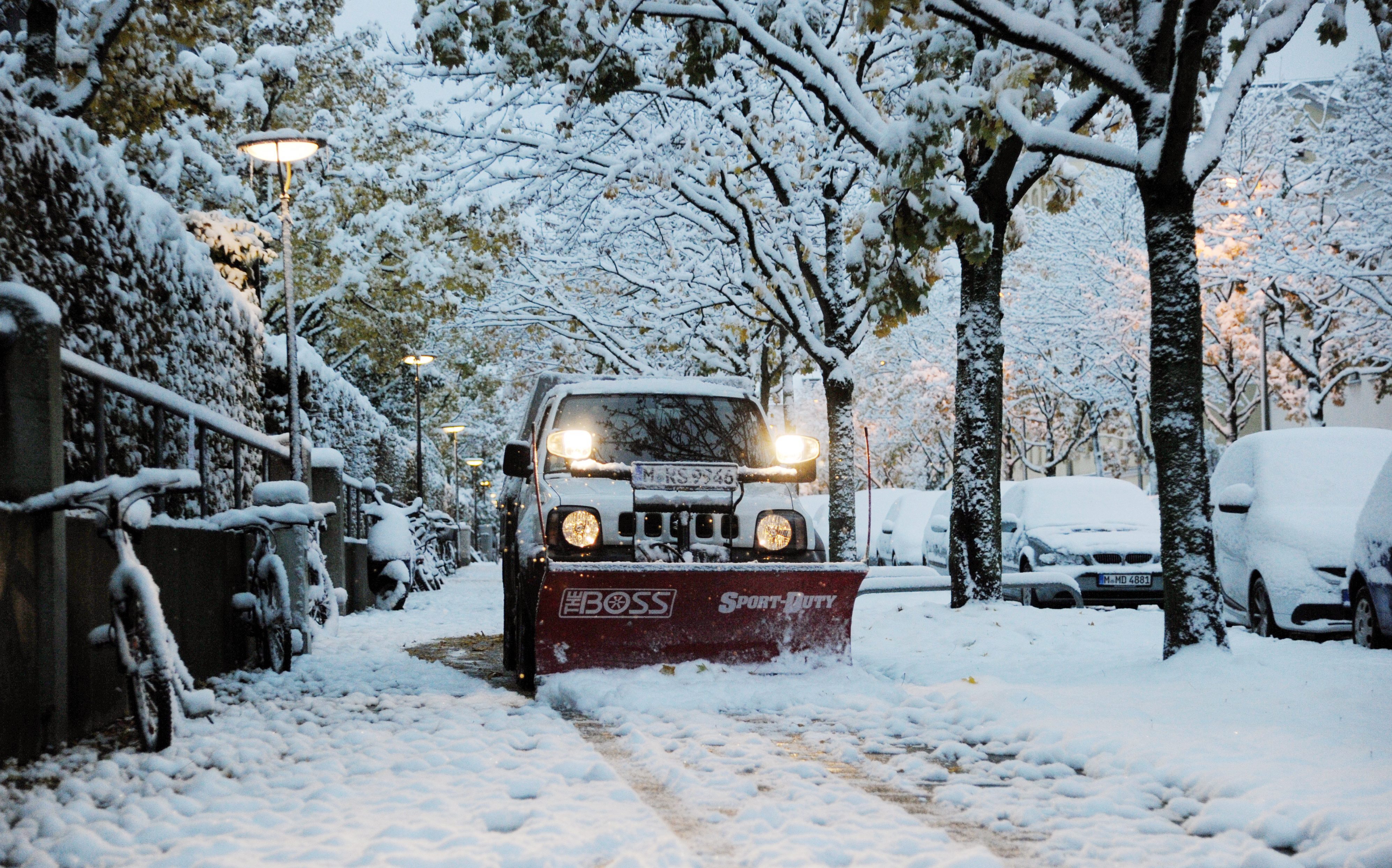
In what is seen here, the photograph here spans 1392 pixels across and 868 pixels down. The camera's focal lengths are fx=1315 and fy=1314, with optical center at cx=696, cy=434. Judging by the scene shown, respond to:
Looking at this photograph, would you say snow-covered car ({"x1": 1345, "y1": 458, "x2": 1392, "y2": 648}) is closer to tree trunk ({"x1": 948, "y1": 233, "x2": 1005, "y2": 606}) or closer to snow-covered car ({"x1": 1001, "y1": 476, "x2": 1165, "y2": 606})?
tree trunk ({"x1": 948, "y1": 233, "x2": 1005, "y2": 606})

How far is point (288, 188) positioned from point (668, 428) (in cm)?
596

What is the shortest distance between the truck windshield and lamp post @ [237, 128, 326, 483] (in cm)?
447

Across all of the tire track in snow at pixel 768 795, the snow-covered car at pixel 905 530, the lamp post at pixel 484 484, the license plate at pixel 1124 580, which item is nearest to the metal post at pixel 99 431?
the tire track in snow at pixel 768 795

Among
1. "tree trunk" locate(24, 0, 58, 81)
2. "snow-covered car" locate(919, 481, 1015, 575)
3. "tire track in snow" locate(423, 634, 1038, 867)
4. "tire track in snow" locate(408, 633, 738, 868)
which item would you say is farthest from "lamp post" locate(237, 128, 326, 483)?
"snow-covered car" locate(919, 481, 1015, 575)

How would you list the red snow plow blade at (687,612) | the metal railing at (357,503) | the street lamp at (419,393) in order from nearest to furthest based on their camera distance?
the red snow plow blade at (687,612)
the metal railing at (357,503)
the street lamp at (419,393)

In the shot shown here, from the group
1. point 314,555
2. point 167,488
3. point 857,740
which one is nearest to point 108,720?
point 167,488

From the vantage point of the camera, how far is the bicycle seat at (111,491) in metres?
5.80

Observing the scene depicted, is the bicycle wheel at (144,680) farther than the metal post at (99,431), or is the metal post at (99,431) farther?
the metal post at (99,431)

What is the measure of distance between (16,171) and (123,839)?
4103 mm

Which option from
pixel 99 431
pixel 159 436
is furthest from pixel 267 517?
pixel 99 431

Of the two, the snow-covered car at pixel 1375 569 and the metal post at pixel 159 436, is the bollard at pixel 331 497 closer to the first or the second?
the metal post at pixel 159 436

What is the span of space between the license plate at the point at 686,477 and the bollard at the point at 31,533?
3248 millimetres

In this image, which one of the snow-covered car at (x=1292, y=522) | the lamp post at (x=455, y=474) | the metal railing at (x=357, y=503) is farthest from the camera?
the lamp post at (x=455, y=474)

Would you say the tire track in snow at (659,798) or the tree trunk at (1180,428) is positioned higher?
the tree trunk at (1180,428)
